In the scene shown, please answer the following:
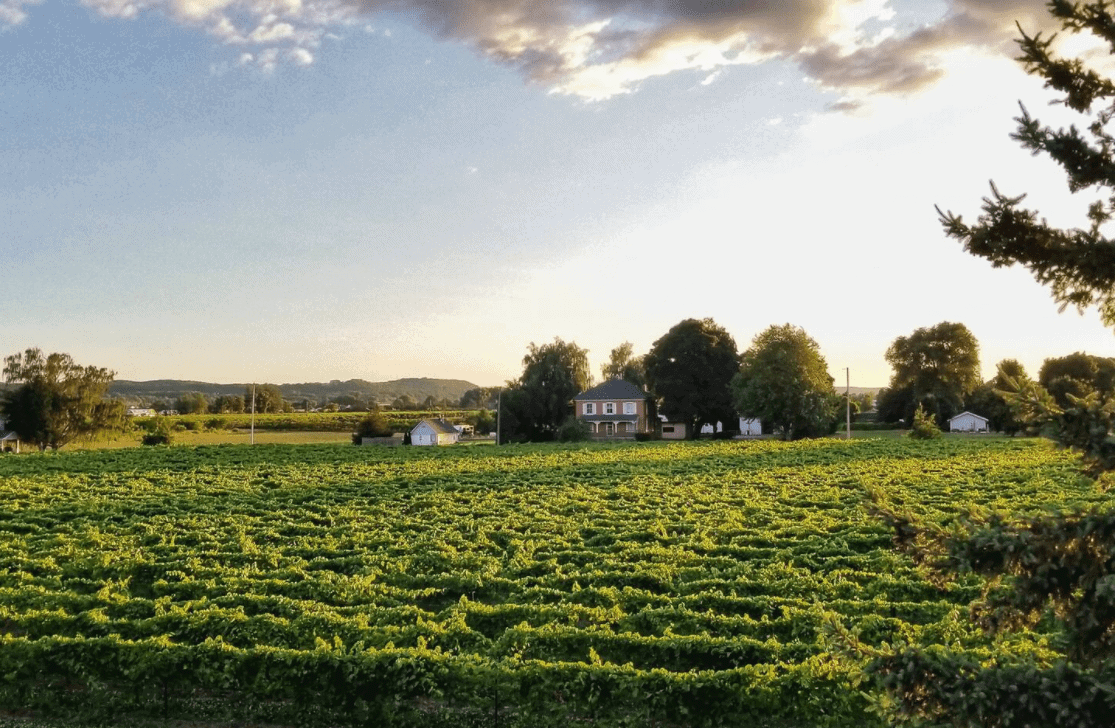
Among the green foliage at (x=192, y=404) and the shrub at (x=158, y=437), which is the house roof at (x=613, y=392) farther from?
the green foliage at (x=192, y=404)

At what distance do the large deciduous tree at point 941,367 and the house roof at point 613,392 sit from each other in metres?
32.3

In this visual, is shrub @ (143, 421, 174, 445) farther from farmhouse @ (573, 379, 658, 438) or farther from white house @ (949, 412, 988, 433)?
white house @ (949, 412, 988, 433)

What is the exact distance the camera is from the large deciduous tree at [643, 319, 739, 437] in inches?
3487

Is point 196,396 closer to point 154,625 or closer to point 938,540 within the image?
point 154,625

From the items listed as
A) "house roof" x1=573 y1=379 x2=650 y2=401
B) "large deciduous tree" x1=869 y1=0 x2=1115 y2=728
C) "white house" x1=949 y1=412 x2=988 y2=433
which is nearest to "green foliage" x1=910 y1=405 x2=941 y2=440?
"house roof" x1=573 y1=379 x2=650 y2=401

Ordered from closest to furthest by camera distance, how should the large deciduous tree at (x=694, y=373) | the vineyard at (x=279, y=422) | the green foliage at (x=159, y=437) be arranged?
1. the green foliage at (x=159, y=437)
2. the large deciduous tree at (x=694, y=373)
3. the vineyard at (x=279, y=422)

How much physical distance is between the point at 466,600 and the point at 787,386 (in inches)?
2526

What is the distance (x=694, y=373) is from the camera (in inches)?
3487

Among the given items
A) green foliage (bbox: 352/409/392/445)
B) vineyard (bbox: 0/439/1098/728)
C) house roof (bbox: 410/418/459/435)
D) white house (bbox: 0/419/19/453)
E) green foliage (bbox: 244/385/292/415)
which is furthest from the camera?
green foliage (bbox: 244/385/292/415)

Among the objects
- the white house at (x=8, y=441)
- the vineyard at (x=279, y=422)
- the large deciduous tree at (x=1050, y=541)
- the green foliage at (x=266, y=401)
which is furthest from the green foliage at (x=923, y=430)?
the green foliage at (x=266, y=401)

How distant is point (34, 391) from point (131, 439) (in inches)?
423

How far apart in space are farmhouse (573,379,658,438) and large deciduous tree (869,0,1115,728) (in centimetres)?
8883

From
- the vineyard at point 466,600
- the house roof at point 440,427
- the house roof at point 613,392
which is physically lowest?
the vineyard at point 466,600

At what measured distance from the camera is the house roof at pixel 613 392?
3831 inches
